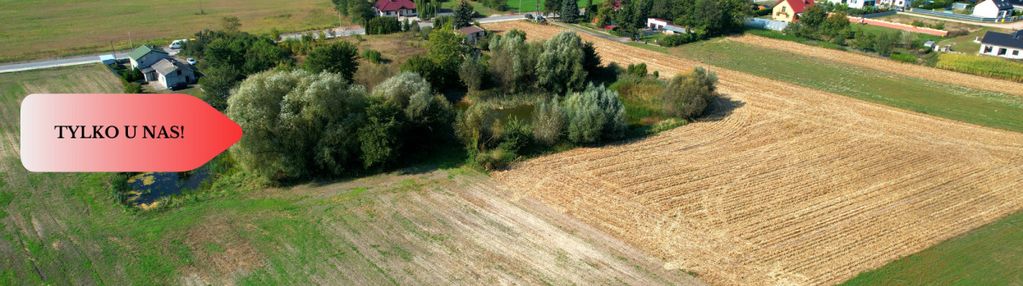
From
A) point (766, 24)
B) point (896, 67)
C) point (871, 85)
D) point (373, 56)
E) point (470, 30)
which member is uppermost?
point (766, 24)

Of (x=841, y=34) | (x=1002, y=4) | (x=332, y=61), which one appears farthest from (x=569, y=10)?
(x=1002, y=4)

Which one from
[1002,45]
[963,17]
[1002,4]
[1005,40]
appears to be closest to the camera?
[1002,45]

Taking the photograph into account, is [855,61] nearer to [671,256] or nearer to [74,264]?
[671,256]

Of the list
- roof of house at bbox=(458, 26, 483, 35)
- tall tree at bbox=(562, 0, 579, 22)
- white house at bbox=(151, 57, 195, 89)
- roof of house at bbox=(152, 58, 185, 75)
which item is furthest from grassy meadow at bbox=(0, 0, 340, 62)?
tall tree at bbox=(562, 0, 579, 22)

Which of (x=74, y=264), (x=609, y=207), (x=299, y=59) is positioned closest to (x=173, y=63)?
(x=299, y=59)

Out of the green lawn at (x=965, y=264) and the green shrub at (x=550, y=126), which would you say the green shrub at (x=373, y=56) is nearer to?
the green shrub at (x=550, y=126)

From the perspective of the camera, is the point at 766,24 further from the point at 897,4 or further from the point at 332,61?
the point at 332,61
